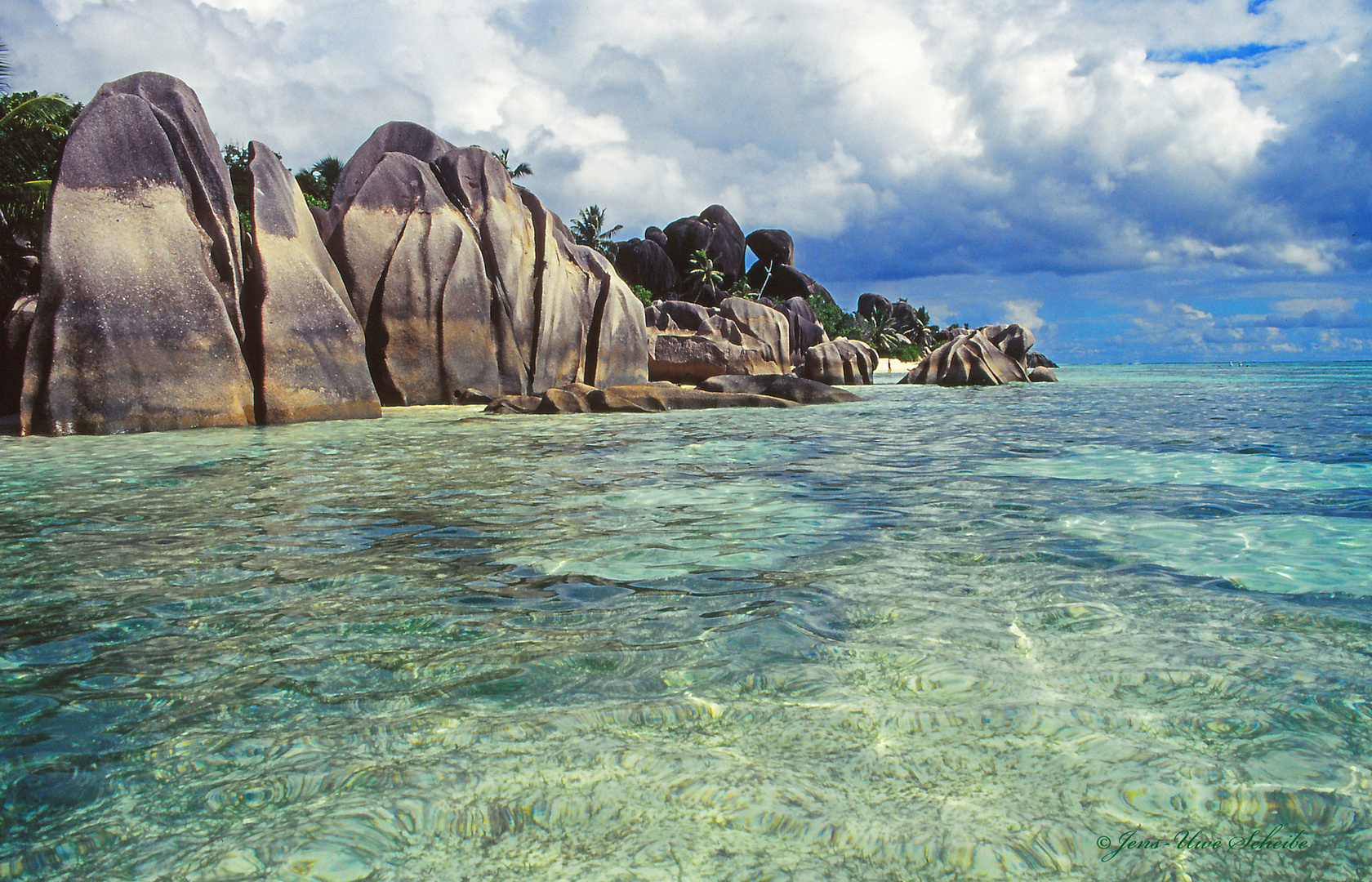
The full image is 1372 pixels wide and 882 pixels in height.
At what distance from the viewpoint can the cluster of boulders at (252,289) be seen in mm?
9570

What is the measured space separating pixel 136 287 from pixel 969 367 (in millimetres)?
23772

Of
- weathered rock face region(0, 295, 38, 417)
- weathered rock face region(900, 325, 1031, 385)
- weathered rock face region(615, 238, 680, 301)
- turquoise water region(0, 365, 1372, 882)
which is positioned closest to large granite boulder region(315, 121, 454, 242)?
weathered rock face region(0, 295, 38, 417)

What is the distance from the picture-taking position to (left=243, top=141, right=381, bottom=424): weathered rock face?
10.8m

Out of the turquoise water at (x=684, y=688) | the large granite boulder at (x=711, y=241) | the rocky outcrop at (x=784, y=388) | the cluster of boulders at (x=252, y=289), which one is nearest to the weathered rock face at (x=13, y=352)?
the cluster of boulders at (x=252, y=289)

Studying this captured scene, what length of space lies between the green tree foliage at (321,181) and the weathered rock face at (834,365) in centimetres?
1877

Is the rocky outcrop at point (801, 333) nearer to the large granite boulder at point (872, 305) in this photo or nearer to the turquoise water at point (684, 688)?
the large granite boulder at point (872, 305)

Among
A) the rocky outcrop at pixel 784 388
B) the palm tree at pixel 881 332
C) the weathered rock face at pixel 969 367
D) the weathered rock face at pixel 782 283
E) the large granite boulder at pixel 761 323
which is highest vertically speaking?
the weathered rock face at pixel 782 283

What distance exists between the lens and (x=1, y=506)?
4.95 metres

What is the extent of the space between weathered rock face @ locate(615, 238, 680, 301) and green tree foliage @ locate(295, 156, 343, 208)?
674 inches

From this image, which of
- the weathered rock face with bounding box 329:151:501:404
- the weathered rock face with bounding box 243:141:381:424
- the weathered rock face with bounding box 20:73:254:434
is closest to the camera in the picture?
the weathered rock face with bounding box 20:73:254:434

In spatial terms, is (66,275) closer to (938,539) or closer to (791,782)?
(938,539)

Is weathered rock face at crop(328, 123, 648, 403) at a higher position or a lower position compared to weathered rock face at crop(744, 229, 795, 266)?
lower

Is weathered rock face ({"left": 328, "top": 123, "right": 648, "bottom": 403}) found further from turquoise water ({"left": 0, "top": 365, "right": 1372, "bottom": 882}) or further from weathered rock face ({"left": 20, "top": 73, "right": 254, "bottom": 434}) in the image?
turquoise water ({"left": 0, "top": 365, "right": 1372, "bottom": 882})

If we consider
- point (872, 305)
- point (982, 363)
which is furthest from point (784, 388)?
point (872, 305)
